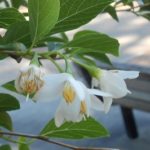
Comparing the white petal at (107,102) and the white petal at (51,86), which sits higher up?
the white petal at (51,86)

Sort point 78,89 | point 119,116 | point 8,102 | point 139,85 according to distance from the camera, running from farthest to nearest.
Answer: point 119,116, point 139,85, point 8,102, point 78,89

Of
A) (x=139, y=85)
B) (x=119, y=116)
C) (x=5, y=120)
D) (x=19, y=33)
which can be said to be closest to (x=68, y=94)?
(x=19, y=33)

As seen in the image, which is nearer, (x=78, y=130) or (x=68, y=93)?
(x=68, y=93)

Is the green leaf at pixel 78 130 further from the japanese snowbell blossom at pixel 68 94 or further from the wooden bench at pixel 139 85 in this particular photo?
the wooden bench at pixel 139 85

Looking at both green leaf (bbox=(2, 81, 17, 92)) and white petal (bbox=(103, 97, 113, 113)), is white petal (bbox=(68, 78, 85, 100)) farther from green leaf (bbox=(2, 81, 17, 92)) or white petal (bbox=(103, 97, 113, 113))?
green leaf (bbox=(2, 81, 17, 92))

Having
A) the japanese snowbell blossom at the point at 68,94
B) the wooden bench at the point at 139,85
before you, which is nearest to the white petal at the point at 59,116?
the japanese snowbell blossom at the point at 68,94

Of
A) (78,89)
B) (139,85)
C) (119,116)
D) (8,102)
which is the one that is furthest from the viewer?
(119,116)

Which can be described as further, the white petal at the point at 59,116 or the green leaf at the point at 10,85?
the green leaf at the point at 10,85

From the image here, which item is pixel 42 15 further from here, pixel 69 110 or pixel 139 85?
pixel 139 85
